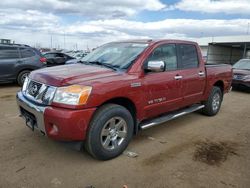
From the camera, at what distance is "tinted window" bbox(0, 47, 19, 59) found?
989 centimetres

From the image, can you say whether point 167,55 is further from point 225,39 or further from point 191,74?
point 225,39

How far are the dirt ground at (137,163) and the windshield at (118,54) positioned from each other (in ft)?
4.71

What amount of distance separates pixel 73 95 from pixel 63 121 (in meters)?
0.36

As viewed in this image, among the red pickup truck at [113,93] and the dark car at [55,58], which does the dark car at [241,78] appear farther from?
the dark car at [55,58]

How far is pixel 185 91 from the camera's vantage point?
5148 mm

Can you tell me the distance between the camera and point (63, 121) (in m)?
3.22

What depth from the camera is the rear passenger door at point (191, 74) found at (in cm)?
511

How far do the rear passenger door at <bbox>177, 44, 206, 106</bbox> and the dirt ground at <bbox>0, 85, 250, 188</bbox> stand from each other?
75 cm

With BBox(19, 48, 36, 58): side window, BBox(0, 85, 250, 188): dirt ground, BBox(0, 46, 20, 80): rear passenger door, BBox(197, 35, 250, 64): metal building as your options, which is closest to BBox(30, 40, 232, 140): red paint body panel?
BBox(0, 85, 250, 188): dirt ground

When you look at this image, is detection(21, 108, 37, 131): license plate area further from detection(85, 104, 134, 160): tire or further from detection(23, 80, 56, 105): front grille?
detection(85, 104, 134, 160): tire

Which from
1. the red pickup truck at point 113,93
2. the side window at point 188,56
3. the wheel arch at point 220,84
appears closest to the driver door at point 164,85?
the red pickup truck at point 113,93

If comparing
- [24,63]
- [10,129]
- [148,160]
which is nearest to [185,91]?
[148,160]

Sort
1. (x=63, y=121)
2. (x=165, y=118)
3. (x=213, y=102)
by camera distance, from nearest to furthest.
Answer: (x=63, y=121)
(x=165, y=118)
(x=213, y=102)

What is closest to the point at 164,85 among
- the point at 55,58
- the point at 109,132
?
the point at 109,132
